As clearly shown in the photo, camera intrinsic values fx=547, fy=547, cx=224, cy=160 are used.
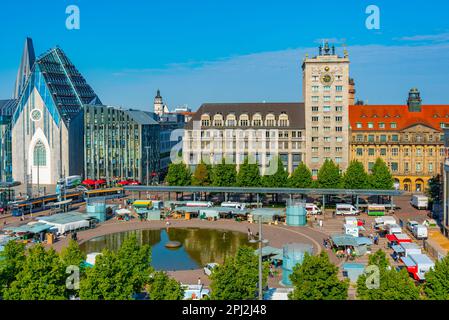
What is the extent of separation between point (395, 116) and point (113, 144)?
5543 centimetres

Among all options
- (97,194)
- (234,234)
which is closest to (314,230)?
(234,234)

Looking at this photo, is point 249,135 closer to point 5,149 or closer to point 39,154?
point 39,154

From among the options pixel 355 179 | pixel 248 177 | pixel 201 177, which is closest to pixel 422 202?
pixel 355 179

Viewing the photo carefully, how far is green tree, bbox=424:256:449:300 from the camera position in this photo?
31.8 m

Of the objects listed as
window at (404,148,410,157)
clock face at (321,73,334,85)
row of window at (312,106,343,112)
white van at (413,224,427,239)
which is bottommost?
white van at (413,224,427,239)

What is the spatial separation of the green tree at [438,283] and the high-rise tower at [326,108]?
65.9m

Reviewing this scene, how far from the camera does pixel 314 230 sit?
65625 mm

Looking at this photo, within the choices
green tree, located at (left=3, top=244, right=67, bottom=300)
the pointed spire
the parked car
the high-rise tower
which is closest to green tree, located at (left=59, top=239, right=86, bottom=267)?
green tree, located at (left=3, top=244, right=67, bottom=300)

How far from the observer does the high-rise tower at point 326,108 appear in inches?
3819

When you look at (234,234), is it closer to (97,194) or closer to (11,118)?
(97,194)

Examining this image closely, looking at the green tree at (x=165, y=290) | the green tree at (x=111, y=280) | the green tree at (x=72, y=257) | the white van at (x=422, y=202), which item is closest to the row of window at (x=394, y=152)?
the white van at (x=422, y=202)

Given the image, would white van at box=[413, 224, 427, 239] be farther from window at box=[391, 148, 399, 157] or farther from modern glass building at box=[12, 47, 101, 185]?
modern glass building at box=[12, 47, 101, 185]

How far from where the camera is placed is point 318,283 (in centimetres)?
3206

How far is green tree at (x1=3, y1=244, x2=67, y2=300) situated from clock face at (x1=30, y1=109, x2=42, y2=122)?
78.7 meters
